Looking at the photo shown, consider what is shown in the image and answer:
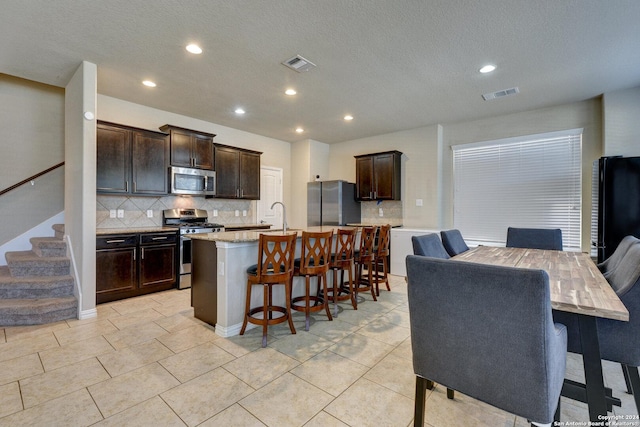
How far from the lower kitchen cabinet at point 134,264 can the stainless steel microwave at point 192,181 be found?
78 cm

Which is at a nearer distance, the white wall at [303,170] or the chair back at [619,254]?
the chair back at [619,254]

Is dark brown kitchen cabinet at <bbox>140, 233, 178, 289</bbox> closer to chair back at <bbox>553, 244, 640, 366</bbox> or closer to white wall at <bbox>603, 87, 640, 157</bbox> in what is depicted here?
chair back at <bbox>553, 244, 640, 366</bbox>

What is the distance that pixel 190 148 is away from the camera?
15.5 ft

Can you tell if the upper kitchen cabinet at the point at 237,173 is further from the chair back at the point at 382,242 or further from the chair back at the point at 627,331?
the chair back at the point at 627,331

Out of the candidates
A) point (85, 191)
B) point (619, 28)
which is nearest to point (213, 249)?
point (85, 191)

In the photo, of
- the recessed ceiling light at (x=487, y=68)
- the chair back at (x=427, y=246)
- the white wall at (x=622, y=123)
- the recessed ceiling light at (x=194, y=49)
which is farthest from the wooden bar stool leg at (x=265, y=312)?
the white wall at (x=622, y=123)

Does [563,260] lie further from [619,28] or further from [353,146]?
[353,146]

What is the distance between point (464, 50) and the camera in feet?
9.50

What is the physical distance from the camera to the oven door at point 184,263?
438 centimetres

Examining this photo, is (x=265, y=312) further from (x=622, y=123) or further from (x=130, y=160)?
(x=622, y=123)

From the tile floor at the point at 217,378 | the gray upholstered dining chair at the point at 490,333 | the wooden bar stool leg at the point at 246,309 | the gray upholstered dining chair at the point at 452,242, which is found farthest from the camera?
the gray upholstered dining chair at the point at 452,242

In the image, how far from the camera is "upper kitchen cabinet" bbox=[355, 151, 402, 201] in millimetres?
5691

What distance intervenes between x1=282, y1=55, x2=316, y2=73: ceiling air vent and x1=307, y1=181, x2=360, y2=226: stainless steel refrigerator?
9.54ft

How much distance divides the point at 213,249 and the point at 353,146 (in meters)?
4.49
